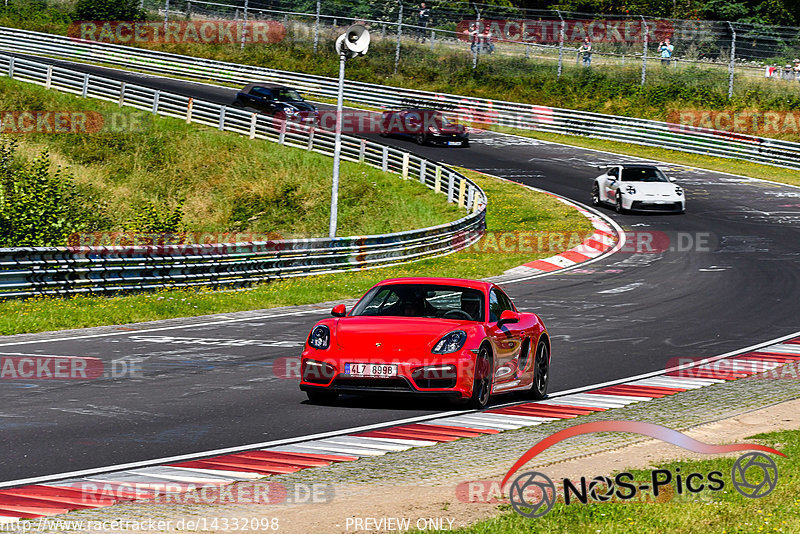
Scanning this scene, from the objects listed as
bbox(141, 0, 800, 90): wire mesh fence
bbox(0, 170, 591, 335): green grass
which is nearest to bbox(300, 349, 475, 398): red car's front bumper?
bbox(0, 170, 591, 335): green grass

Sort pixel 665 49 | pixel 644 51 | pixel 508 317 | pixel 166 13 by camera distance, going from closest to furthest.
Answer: pixel 508 317, pixel 665 49, pixel 644 51, pixel 166 13

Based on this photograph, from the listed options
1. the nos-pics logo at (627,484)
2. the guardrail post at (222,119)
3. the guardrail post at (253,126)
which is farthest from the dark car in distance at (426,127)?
the nos-pics logo at (627,484)

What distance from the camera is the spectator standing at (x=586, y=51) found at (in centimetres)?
5431

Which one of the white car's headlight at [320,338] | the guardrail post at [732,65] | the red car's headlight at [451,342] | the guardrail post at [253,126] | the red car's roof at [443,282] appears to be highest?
the guardrail post at [732,65]

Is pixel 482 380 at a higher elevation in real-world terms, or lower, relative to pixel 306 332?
higher

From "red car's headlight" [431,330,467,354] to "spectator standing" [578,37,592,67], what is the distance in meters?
45.4

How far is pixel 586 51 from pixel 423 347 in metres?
45.7

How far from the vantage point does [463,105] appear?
181 feet

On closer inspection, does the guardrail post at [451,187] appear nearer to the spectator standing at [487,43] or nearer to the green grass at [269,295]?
the green grass at [269,295]

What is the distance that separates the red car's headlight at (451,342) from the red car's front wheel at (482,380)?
0.21 metres

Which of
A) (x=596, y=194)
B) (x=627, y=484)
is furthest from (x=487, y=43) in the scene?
(x=627, y=484)

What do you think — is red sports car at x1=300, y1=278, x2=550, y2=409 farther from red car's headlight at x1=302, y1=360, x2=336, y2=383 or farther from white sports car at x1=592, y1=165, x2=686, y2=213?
white sports car at x1=592, y1=165, x2=686, y2=213

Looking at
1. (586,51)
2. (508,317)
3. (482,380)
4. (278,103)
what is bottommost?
(482,380)

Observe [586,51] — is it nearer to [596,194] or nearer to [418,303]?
[596,194]
